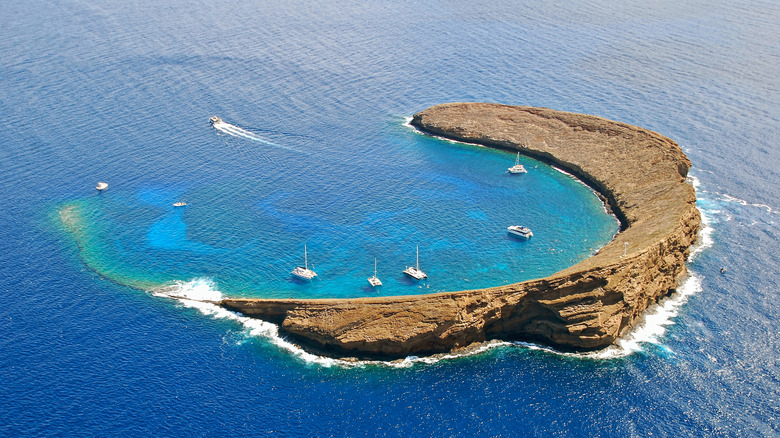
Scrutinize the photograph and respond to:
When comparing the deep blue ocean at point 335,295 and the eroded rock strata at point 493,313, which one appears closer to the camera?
the deep blue ocean at point 335,295

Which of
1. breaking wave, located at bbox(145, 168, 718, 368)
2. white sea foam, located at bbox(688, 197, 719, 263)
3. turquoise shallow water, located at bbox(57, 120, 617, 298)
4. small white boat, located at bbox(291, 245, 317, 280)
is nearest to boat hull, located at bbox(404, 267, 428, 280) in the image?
turquoise shallow water, located at bbox(57, 120, 617, 298)

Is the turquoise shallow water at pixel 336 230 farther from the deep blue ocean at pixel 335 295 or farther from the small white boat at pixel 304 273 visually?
the small white boat at pixel 304 273

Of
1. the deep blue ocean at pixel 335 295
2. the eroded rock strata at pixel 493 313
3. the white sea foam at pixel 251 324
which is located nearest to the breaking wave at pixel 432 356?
the white sea foam at pixel 251 324

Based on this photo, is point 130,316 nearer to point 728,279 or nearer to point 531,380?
point 531,380

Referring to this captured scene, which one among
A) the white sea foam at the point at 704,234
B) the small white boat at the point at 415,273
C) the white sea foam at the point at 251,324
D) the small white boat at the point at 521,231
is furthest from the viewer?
the small white boat at the point at 521,231

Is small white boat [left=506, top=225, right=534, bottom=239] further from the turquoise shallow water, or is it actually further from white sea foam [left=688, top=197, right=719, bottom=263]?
white sea foam [left=688, top=197, right=719, bottom=263]

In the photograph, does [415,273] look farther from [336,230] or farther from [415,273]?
[336,230]

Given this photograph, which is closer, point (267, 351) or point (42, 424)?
point (42, 424)

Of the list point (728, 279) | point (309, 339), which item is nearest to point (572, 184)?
point (728, 279)

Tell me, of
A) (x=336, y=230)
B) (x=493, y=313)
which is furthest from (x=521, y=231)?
(x=336, y=230)
